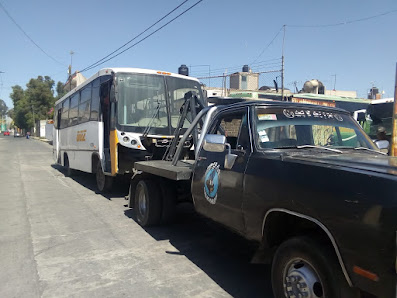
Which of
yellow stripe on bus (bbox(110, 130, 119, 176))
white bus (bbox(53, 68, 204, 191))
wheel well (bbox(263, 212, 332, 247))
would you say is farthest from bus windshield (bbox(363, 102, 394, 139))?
wheel well (bbox(263, 212, 332, 247))

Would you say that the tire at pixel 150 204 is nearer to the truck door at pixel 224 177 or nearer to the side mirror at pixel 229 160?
the truck door at pixel 224 177

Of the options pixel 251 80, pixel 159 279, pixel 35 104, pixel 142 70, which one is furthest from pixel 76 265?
pixel 35 104

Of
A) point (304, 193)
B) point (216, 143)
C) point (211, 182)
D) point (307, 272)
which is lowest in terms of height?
point (307, 272)

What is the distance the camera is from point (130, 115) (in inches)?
320

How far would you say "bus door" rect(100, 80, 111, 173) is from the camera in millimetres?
8594

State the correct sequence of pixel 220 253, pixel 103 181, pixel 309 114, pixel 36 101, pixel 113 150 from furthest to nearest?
pixel 36 101 < pixel 103 181 < pixel 113 150 < pixel 220 253 < pixel 309 114

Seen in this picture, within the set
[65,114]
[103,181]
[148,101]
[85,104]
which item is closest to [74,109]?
[85,104]

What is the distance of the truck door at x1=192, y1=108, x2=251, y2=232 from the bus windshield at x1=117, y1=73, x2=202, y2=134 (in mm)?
3806

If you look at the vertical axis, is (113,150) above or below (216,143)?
below

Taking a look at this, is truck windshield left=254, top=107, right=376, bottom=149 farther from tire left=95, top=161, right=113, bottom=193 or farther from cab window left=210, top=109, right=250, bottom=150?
tire left=95, top=161, right=113, bottom=193

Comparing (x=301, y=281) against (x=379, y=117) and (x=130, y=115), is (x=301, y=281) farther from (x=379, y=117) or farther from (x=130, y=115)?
(x=379, y=117)

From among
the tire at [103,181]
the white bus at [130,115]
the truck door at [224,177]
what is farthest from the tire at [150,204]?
the tire at [103,181]

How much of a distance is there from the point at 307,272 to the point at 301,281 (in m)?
0.10

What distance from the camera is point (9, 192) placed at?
966 cm
